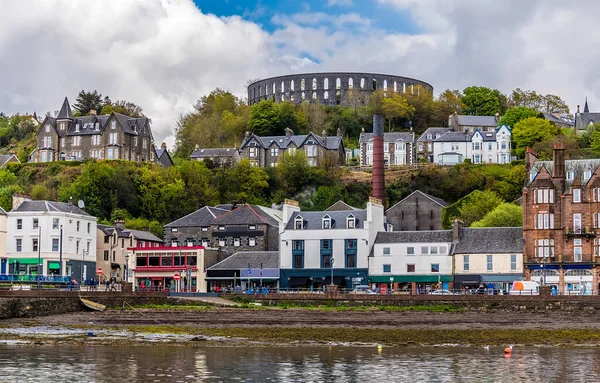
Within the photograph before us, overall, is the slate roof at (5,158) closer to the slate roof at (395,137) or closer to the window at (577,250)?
the slate roof at (395,137)

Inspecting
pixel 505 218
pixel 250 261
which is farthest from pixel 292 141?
pixel 505 218

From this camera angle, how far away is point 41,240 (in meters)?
87.0

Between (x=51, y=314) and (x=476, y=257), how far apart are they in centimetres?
3593

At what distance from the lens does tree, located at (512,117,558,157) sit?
131 metres

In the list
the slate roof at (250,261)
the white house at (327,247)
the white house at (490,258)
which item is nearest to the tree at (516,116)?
the white house at (327,247)

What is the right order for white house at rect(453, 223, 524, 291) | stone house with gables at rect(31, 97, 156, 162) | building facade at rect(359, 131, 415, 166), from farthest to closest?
building facade at rect(359, 131, 415, 166) → stone house with gables at rect(31, 97, 156, 162) → white house at rect(453, 223, 524, 291)

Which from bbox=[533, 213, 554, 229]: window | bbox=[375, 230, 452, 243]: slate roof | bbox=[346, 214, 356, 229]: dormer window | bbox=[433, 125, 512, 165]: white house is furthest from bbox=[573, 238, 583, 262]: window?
bbox=[433, 125, 512, 165]: white house

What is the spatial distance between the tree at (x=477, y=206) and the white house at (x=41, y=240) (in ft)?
132

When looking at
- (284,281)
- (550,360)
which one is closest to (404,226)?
(284,281)

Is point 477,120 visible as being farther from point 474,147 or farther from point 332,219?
point 332,219

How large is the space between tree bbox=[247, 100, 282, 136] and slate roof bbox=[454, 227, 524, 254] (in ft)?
216

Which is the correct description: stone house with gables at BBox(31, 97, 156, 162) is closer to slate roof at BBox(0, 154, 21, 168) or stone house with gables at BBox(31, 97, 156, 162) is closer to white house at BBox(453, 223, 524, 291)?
slate roof at BBox(0, 154, 21, 168)

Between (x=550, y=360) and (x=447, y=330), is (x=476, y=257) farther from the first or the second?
(x=550, y=360)

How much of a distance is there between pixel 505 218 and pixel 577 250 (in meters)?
13.6
